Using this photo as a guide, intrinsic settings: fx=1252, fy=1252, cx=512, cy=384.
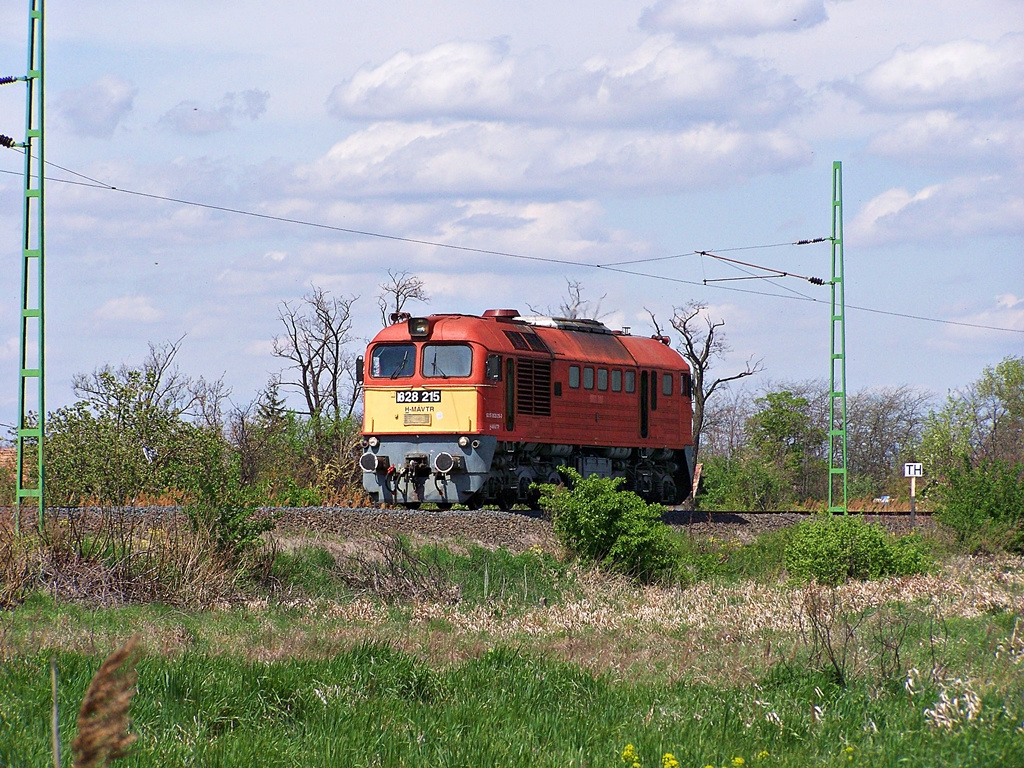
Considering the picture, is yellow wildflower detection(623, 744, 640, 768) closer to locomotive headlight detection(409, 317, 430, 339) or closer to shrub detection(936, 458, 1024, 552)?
shrub detection(936, 458, 1024, 552)

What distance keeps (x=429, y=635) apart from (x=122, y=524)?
466 cm

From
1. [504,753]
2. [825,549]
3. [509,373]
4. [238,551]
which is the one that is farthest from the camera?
[509,373]

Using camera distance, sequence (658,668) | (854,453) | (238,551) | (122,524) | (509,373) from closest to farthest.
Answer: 1. (658,668)
2. (122,524)
3. (238,551)
4. (509,373)
5. (854,453)

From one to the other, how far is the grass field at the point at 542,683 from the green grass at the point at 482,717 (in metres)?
0.02

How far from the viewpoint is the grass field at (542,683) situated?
22.3ft

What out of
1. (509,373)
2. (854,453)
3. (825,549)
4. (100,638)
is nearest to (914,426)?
(854,453)

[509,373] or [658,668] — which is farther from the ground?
[509,373]

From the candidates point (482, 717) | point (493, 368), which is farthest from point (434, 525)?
point (482, 717)

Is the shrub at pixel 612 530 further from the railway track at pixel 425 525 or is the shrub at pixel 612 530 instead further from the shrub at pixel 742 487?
the shrub at pixel 742 487

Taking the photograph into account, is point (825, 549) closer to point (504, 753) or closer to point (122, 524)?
point (122, 524)

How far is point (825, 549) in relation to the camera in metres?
18.2

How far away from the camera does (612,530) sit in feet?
62.7

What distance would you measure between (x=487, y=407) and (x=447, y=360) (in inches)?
52.9

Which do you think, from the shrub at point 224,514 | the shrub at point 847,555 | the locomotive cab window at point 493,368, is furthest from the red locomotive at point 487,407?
the shrub at point 224,514
